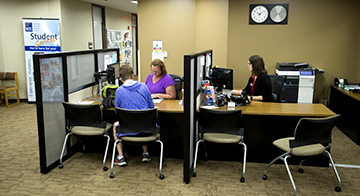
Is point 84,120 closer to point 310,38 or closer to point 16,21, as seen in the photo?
point 16,21

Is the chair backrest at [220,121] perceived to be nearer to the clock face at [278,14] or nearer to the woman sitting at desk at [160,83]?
the woman sitting at desk at [160,83]

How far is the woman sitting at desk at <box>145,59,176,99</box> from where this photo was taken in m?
4.04

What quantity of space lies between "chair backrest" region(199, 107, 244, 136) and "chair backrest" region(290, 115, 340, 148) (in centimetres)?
56

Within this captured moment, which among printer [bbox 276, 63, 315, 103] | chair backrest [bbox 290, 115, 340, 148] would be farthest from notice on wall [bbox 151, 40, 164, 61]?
chair backrest [bbox 290, 115, 340, 148]

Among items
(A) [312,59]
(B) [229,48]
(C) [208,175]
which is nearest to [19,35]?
(B) [229,48]

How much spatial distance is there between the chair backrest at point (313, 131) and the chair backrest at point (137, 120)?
54.8 inches

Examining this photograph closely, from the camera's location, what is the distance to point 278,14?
236 inches

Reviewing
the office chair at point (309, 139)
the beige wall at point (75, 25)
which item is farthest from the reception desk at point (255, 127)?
the beige wall at point (75, 25)

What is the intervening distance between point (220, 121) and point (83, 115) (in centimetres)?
152

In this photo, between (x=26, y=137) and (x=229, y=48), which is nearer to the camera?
(x=26, y=137)

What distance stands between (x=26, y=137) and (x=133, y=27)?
7.71m

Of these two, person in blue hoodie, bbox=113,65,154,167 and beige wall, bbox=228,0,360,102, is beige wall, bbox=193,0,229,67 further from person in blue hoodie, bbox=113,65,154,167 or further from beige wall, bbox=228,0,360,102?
person in blue hoodie, bbox=113,65,154,167

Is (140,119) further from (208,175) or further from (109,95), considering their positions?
(208,175)

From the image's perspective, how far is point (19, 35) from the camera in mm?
6648
